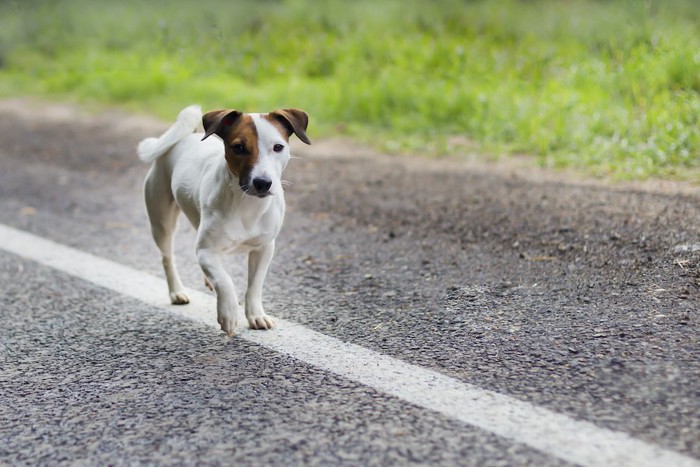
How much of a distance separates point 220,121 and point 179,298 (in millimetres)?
1093

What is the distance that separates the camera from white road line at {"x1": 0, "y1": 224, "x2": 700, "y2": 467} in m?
2.51

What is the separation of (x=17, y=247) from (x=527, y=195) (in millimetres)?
3328

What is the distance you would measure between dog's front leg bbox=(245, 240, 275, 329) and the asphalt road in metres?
0.17

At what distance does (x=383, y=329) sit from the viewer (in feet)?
12.3

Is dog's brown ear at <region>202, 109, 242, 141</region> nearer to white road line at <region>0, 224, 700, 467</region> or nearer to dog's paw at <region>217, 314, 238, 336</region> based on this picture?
dog's paw at <region>217, 314, 238, 336</region>

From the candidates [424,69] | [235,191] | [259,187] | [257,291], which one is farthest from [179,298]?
[424,69]

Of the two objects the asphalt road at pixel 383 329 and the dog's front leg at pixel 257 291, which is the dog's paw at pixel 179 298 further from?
the dog's front leg at pixel 257 291

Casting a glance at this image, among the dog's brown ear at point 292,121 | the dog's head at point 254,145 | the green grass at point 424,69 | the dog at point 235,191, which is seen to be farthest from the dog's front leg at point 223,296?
the green grass at point 424,69

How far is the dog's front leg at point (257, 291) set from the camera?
383cm

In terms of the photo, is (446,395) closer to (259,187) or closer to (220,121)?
(259,187)

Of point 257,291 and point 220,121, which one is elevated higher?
point 220,121

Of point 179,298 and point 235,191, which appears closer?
point 235,191

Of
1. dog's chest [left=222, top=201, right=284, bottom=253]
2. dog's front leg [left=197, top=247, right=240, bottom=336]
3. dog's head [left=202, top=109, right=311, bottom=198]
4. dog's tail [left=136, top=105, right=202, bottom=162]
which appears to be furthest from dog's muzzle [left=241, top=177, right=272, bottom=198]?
dog's tail [left=136, top=105, right=202, bottom=162]

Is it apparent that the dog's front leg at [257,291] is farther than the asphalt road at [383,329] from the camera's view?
Yes
